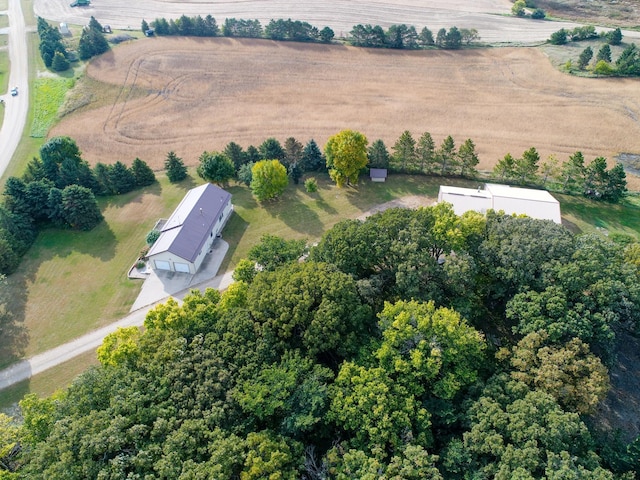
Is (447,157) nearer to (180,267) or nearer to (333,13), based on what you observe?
(180,267)

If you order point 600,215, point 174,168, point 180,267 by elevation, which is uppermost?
point 174,168

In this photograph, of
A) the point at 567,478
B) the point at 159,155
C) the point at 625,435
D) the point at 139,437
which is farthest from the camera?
the point at 159,155

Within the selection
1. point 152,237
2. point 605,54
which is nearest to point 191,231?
point 152,237

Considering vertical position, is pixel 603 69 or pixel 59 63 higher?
pixel 59 63

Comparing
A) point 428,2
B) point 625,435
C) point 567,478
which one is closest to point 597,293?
point 625,435

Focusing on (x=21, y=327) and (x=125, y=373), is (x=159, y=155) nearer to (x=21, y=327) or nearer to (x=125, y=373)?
(x=21, y=327)

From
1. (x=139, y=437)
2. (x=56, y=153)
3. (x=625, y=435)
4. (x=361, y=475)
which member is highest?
(x=56, y=153)
